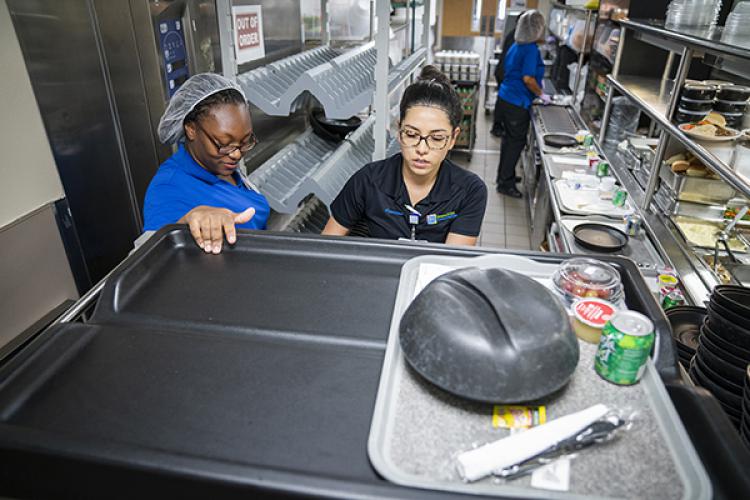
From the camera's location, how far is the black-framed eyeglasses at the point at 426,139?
170 centimetres

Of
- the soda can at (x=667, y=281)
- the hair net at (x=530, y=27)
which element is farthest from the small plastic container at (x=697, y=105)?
the hair net at (x=530, y=27)

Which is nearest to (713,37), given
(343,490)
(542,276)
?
(542,276)

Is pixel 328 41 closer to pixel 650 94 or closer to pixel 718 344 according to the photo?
pixel 650 94

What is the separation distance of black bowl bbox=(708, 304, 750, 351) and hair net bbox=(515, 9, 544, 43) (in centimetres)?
468

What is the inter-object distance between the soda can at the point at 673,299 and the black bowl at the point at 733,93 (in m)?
1.09

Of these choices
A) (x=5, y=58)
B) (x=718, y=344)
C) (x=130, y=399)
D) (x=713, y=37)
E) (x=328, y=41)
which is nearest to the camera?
(x=130, y=399)

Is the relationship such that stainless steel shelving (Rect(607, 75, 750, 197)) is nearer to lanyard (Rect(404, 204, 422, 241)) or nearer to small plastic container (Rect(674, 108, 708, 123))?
small plastic container (Rect(674, 108, 708, 123))

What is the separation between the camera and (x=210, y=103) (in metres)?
1.65

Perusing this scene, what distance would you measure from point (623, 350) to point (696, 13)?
9.18ft

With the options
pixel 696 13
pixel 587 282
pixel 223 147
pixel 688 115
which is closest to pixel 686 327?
pixel 587 282

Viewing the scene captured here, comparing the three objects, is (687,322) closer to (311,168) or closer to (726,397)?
(726,397)

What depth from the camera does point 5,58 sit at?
1.81m

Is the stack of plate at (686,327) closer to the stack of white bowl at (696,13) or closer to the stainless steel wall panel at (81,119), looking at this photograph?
the stack of white bowl at (696,13)

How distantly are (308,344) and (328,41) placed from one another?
330 cm
